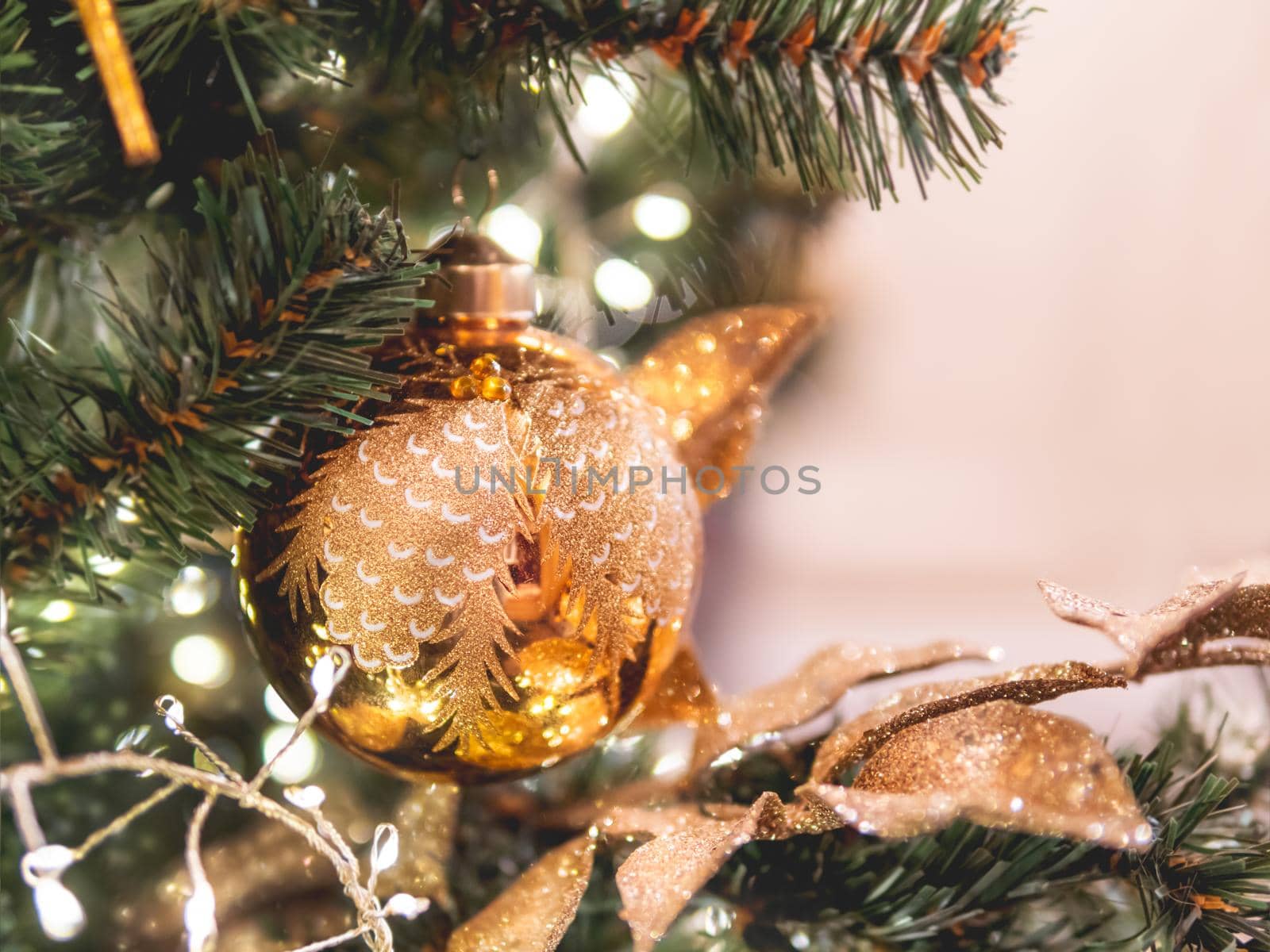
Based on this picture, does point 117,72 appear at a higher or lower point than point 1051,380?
higher

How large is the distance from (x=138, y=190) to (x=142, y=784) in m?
0.27

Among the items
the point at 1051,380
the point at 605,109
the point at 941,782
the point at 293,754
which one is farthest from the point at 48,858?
the point at 1051,380

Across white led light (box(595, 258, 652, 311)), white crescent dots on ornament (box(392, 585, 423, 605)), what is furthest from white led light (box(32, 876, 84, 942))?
white led light (box(595, 258, 652, 311))

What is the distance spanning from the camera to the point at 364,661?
0.95ft

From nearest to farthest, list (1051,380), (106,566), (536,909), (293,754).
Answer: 1. (536,909)
2. (106,566)
3. (293,754)
4. (1051,380)

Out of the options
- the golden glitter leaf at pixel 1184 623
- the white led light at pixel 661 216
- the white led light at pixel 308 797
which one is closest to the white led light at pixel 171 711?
the white led light at pixel 308 797

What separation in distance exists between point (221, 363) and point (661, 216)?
1.09 feet

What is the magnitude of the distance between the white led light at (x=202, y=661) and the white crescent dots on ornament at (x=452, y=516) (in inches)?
11.3

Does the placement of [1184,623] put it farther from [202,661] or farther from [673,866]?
[202,661]

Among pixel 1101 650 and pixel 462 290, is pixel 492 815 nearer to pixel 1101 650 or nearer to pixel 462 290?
pixel 462 290

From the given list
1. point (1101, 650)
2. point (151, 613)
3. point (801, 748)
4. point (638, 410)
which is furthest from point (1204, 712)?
point (1101, 650)

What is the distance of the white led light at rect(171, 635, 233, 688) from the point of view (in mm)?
498

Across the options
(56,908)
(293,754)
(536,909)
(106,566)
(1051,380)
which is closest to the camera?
(56,908)

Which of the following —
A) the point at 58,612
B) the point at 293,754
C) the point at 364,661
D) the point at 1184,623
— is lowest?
the point at 293,754
